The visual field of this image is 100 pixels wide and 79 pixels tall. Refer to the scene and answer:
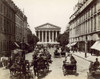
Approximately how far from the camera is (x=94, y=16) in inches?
1496

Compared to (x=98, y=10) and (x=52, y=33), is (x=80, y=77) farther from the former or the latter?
(x=52, y=33)

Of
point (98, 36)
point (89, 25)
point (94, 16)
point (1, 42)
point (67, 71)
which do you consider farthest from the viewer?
point (89, 25)

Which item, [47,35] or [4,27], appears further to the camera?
[47,35]

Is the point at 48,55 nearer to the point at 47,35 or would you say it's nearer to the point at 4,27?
the point at 4,27

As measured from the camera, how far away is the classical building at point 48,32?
148m

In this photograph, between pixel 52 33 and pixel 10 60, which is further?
pixel 52 33

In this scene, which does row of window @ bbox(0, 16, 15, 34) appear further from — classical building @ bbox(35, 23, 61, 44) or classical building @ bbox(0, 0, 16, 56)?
classical building @ bbox(35, 23, 61, 44)

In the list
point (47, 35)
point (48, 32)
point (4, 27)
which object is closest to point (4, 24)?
point (4, 27)

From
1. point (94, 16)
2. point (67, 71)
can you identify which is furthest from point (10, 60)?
point (94, 16)

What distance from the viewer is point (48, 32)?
149875mm

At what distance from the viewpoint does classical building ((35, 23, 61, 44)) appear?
14825 cm

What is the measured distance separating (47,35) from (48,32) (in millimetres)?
2935

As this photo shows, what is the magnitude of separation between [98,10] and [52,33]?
11533 cm

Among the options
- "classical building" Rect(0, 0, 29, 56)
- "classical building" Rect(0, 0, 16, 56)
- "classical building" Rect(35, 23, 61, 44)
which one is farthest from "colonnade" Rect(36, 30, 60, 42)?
"classical building" Rect(0, 0, 16, 56)
